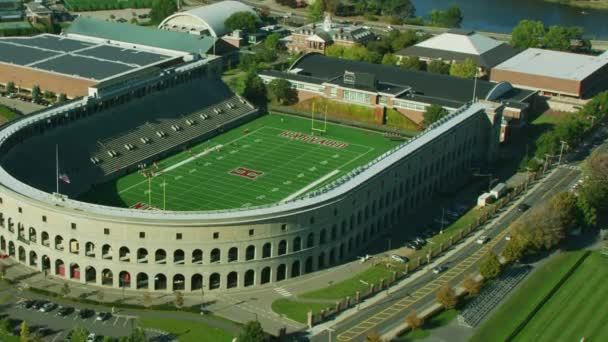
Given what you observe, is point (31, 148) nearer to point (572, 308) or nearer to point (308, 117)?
point (308, 117)

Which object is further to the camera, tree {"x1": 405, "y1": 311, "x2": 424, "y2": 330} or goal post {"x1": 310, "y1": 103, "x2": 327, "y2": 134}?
goal post {"x1": 310, "y1": 103, "x2": 327, "y2": 134}

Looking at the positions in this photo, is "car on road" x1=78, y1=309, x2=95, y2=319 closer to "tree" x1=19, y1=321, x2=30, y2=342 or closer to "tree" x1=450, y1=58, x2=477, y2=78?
"tree" x1=19, y1=321, x2=30, y2=342

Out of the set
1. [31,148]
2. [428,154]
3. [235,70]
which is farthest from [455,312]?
[235,70]

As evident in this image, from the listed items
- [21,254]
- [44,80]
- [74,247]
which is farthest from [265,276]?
[44,80]

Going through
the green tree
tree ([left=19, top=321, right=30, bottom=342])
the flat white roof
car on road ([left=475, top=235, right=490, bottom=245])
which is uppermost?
the flat white roof

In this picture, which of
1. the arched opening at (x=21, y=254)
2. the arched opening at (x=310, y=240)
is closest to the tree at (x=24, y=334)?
the arched opening at (x=21, y=254)

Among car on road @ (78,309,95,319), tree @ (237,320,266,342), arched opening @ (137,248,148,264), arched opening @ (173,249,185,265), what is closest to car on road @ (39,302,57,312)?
car on road @ (78,309,95,319)

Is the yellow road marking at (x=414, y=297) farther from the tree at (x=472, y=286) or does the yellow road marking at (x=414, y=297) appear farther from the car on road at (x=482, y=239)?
the tree at (x=472, y=286)
